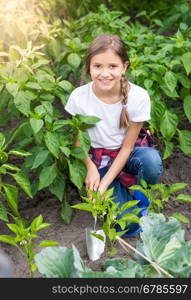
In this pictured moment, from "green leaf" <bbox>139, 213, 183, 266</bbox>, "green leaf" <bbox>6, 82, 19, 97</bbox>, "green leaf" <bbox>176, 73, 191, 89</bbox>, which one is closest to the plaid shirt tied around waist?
"green leaf" <bbox>176, 73, 191, 89</bbox>

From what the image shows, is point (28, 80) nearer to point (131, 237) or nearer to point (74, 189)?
point (74, 189)

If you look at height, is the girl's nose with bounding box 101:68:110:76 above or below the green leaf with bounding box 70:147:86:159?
above

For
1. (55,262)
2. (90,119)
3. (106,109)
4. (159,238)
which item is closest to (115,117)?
(106,109)

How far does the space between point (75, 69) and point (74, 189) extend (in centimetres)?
71

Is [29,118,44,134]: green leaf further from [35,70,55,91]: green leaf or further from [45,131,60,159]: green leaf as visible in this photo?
[35,70,55,91]: green leaf

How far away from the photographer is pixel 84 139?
301 cm

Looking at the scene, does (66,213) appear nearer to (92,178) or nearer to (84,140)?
(92,178)

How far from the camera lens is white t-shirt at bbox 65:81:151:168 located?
309cm

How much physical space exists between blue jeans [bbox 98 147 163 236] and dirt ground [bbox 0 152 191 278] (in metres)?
0.16

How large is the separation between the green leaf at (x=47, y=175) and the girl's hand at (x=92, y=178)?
171mm

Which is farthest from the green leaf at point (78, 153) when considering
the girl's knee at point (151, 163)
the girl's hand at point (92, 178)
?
the girl's knee at point (151, 163)

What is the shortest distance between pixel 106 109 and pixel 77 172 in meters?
0.36

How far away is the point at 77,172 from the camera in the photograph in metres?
3.06

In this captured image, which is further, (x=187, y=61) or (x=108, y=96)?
(x=187, y=61)
